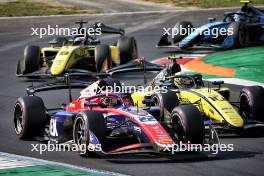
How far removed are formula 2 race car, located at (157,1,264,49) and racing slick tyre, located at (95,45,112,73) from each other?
18.3 ft

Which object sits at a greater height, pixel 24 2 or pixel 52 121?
pixel 24 2

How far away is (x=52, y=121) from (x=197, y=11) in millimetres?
28023

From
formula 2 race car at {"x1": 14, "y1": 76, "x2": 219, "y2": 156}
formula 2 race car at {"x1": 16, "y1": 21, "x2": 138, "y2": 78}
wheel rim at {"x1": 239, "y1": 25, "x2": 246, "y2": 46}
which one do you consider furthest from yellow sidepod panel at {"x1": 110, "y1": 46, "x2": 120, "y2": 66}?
formula 2 race car at {"x1": 14, "y1": 76, "x2": 219, "y2": 156}

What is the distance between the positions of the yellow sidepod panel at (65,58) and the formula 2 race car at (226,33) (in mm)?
5874

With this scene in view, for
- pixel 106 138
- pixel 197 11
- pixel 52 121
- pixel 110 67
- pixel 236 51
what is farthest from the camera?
pixel 197 11

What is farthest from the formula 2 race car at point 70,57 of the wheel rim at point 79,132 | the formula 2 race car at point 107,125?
the wheel rim at point 79,132

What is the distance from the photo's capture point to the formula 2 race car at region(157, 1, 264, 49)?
104 feet

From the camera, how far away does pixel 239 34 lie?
1245 inches

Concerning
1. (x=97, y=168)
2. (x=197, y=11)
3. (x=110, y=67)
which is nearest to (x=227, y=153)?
Answer: (x=97, y=168)

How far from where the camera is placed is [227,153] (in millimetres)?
15609

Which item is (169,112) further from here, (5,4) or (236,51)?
(5,4)

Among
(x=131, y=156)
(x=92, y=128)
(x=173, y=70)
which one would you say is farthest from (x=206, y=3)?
(x=92, y=128)

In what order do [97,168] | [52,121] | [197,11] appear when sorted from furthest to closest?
[197,11]
[52,121]
[97,168]

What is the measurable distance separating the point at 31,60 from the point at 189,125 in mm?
12523
